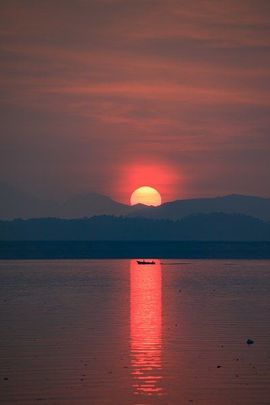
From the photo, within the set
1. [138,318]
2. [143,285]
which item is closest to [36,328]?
[138,318]

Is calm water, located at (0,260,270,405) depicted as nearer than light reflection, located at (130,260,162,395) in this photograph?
Yes

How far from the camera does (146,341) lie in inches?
1316

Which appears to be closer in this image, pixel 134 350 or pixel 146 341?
pixel 134 350

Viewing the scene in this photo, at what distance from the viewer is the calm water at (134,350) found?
23812 mm

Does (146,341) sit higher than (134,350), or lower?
higher

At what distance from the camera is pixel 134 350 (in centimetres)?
3108

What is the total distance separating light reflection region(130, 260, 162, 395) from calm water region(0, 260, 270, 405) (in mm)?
35

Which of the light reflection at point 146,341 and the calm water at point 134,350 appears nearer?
the calm water at point 134,350

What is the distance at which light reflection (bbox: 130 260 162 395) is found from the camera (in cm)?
2516

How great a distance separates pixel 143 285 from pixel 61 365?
45.5 m

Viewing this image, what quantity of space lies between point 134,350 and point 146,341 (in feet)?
7.90

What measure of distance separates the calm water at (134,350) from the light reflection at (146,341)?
3cm

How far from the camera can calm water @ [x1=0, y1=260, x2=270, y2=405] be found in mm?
23812

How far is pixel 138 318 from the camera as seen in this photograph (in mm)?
42062
